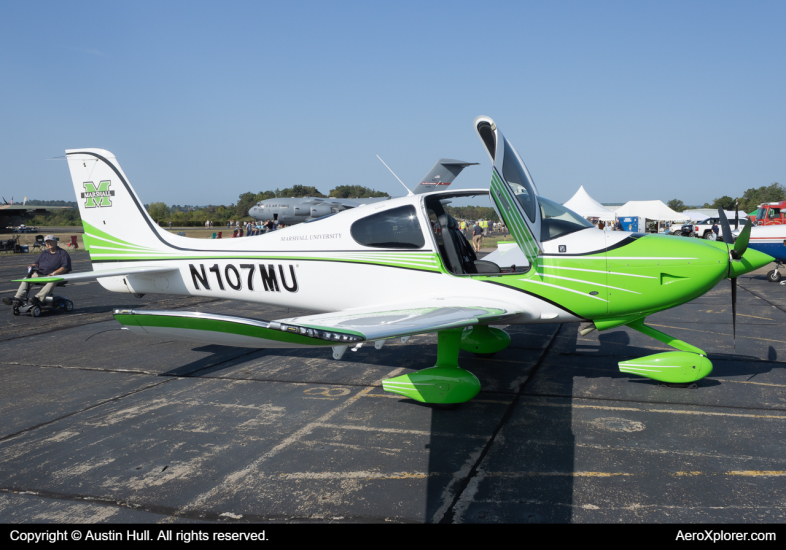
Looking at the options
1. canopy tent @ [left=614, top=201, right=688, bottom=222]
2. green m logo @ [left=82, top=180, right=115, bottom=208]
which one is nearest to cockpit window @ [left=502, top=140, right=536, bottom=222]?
green m logo @ [left=82, top=180, right=115, bottom=208]

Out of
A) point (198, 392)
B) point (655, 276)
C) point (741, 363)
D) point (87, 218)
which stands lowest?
point (741, 363)

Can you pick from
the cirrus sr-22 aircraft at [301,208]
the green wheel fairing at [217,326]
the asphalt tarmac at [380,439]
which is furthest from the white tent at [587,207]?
the green wheel fairing at [217,326]

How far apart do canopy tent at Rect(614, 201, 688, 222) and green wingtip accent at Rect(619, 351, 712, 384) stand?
51.1 metres

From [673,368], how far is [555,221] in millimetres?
2003

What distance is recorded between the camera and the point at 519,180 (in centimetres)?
522

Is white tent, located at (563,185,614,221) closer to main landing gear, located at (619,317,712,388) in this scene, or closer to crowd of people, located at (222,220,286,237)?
crowd of people, located at (222,220,286,237)

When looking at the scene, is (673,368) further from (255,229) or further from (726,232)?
(255,229)

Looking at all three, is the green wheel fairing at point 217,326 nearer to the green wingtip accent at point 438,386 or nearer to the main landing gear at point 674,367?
the green wingtip accent at point 438,386

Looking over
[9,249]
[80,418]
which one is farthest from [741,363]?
[9,249]

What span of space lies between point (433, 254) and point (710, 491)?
3.26 metres

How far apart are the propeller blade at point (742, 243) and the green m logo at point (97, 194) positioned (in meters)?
7.92

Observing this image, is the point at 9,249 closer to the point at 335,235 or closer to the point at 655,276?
the point at 335,235

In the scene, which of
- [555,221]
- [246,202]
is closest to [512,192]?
[555,221]

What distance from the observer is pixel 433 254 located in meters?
5.54
